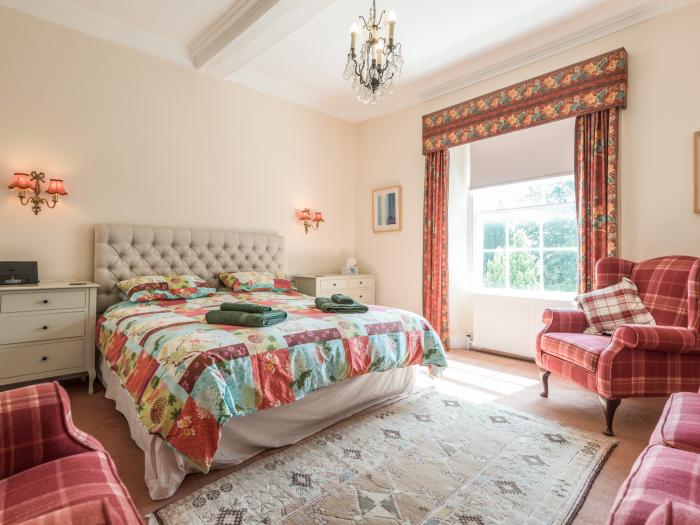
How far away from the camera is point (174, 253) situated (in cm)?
379

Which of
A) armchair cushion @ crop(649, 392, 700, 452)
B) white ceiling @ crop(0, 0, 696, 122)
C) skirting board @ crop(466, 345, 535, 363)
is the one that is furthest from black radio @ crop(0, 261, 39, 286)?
skirting board @ crop(466, 345, 535, 363)

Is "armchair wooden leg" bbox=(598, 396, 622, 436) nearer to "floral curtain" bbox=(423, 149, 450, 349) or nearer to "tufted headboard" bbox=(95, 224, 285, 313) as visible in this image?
"floral curtain" bbox=(423, 149, 450, 349)

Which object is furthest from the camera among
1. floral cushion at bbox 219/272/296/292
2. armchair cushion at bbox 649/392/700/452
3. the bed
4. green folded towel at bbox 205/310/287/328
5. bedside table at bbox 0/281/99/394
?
floral cushion at bbox 219/272/296/292

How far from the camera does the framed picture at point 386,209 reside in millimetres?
4980

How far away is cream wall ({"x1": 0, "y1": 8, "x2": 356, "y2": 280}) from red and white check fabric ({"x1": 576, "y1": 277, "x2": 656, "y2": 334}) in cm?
332

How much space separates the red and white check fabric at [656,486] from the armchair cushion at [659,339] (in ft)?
4.20

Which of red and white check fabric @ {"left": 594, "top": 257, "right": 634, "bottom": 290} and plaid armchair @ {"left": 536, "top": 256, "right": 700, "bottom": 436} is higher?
red and white check fabric @ {"left": 594, "top": 257, "right": 634, "bottom": 290}

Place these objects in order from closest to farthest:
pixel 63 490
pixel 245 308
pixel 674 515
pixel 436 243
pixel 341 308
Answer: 1. pixel 674 515
2. pixel 63 490
3. pixel 245 308
4. pixel 341 308
5. pixel 436 243

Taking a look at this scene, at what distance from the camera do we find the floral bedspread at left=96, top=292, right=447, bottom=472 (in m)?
1.66

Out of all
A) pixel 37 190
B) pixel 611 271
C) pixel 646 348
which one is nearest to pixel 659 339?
pixel 646 348

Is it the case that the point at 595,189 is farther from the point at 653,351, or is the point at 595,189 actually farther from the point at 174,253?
the point at 174,253

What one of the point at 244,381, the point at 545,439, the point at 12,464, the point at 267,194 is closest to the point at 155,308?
the point at 244,381

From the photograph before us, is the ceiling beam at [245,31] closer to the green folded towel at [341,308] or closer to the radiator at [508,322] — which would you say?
the green folded towel at [341,308]

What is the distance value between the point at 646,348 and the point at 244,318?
2388mm
